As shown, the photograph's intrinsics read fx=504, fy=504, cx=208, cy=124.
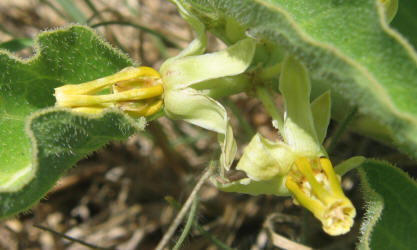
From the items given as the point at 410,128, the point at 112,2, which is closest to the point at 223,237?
the point at 410,128

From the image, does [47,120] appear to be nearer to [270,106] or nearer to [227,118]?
[227,118]

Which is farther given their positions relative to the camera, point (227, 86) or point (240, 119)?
point (240, 119)

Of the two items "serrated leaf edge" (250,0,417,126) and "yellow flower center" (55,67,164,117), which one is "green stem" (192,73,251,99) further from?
"serrated leaf edge" (250,0,417,126)

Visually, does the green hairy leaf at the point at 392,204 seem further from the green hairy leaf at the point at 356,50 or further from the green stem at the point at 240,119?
the green stem at the point at 240,119

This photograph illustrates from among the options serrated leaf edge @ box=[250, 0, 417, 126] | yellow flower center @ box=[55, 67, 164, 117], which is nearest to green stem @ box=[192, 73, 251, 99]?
yellow flower center @ box=[55, 67, 164, 117]

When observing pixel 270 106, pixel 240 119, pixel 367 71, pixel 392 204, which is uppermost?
pixel 367 71

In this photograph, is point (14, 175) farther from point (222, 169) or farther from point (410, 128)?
point (410, 128)

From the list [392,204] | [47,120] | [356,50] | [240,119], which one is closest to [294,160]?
[392,204]
